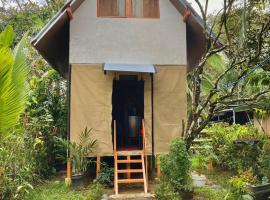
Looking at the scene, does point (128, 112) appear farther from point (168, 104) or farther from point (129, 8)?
point (129, 8)

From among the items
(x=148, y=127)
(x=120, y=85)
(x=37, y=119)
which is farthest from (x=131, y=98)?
(x=37, y=119)

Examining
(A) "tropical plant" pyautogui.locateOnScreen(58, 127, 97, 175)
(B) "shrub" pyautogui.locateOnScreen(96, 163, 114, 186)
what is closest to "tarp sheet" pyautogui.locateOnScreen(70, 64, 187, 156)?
(A) "tropical plant" pyautogui.locateOnScreen(58, 127, 97, 175)

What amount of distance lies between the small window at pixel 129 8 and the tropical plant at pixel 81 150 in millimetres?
3152

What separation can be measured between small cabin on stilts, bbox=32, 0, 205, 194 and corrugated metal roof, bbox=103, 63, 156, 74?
0.03 meters

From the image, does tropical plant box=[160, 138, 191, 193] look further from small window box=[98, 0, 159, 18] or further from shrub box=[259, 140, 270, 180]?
small window box=[98, 0, 159, 18]

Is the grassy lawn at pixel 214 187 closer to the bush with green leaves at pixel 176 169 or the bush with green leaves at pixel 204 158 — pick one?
the bush with green leaves at pixel 204 158

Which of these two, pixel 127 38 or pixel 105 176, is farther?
pixel 127 38

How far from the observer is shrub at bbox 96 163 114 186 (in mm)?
8717

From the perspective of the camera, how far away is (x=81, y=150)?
878 cm

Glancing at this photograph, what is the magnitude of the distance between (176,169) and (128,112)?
450 cm

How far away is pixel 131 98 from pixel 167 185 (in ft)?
15.3

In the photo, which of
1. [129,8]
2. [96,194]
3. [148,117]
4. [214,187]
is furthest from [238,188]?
[129,8]

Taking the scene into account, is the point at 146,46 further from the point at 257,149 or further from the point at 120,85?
the point at 257,149

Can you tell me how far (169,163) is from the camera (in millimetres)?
7137
